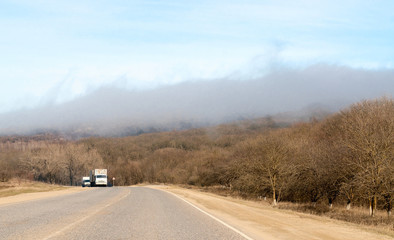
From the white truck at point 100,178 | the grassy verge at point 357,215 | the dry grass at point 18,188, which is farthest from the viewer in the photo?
the white truck at point 100,178

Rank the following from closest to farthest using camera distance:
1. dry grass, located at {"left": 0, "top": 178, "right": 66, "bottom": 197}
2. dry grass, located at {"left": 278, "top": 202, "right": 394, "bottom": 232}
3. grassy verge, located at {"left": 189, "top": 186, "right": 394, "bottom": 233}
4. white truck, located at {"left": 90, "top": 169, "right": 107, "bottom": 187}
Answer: grassy verge, located at {"left": 189, "top": 186, "right": 394, "bottom": 233} → dry grass, located at {"left": 278, "top": 202, "right": 394, "bottom": 232} → dry grass, located at {"left": 0, "top": 178, "right": 66, "bottom": 197} → white truck, located at {"left": 90, "top": 169, "right": 107, "bottom": 187}

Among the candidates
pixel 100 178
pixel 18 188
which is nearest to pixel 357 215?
pixel 18 188

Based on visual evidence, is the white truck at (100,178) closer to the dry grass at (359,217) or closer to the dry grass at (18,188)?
the dry grass at (18,188)

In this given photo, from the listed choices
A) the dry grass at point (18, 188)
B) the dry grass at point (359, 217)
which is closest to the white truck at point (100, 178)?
the dry grass at point (18, 188)

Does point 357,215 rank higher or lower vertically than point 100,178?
higher

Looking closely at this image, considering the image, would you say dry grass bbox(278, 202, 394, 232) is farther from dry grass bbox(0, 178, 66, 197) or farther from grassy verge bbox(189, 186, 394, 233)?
dry grass bbox(0, 178, 66, 197)

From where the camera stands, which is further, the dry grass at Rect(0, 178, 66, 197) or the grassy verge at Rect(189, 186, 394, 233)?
the dry grass at Rect(0, 178, 66, 197)

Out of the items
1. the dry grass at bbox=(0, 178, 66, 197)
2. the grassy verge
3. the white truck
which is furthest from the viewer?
the white truck

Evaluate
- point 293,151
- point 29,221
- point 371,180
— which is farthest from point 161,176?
point 29,221

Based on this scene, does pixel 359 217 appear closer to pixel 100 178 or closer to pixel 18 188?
pixel 18 188

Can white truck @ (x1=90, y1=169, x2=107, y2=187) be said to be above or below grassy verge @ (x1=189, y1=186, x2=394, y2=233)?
below

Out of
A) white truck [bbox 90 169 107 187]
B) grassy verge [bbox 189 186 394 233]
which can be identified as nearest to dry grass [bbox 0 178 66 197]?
white truck [bbox 90 169 107 187]

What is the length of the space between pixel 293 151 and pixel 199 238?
47957 millimetres

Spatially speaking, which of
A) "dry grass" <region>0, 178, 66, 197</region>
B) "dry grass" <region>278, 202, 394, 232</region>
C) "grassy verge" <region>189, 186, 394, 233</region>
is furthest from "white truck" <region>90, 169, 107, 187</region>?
"dry grass" <region>278, 202, 394, 232</region>
